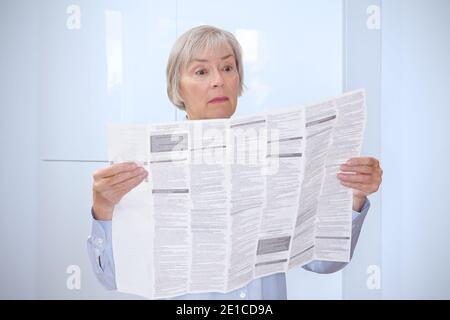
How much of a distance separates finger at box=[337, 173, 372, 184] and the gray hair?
300 mm

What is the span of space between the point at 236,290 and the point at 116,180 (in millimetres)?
358

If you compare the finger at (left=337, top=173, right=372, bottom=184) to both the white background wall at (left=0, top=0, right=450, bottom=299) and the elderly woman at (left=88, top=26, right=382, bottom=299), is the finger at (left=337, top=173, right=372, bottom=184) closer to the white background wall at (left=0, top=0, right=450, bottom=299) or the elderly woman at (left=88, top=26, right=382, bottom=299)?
the elderly woman at (left=88, top=26, right=382, bottom=299)

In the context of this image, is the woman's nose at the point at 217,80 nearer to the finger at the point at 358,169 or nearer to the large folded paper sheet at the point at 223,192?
the large folded paper sheet at the point at 223,192

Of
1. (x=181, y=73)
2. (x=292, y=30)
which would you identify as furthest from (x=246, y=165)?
(x=292, y=30)

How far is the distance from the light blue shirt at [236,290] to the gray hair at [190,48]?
1.04ft

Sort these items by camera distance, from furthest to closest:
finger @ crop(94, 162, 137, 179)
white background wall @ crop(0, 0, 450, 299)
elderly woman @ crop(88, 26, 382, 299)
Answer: white background wall @ crop(0, 0, 450, 299) → elderly woman @ crop(88, 26, 382, 299) → finger @ crop(94, 162, 137, 179)

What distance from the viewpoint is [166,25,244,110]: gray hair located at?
0.95m

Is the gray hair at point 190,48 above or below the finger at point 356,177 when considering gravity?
above

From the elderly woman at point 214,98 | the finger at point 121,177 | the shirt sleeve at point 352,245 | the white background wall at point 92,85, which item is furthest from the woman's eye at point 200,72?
the shirt sleeve at point 352,245

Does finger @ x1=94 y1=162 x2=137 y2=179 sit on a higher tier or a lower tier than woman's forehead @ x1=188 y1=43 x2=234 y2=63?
lower

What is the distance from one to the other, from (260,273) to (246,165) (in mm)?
223

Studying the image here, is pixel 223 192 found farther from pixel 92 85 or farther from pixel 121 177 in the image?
pixel 92 85

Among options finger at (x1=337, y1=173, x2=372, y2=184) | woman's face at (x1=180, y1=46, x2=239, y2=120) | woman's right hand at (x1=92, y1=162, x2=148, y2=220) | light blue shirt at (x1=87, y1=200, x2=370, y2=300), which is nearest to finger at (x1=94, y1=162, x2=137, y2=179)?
woman's right hand at (x1=92, y1=162, x2=148, y2=220)

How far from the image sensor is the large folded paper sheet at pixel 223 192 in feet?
2.68
